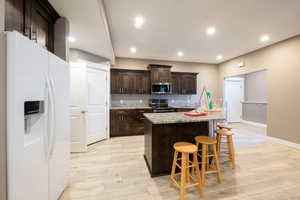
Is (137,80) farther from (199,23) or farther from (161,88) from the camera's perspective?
(199,23)

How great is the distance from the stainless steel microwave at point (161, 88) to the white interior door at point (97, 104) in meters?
1.74

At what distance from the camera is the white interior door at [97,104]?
3590 mm

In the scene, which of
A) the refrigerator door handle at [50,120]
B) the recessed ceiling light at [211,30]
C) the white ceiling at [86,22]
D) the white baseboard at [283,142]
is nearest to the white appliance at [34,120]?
the refrigerator door handle at [50,120]

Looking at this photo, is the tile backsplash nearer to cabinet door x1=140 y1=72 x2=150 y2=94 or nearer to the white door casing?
cabinet door x1=140 y1=72 x2=150 y2=94

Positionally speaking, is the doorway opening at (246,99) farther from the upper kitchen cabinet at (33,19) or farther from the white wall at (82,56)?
the upper kitchen cabinet at (33,19)

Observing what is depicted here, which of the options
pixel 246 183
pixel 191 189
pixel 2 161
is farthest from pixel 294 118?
pixel 2 161

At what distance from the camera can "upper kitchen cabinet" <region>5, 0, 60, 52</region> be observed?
1306 millimetres

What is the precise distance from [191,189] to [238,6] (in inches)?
121

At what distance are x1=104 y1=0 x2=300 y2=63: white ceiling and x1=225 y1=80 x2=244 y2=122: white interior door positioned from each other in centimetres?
259

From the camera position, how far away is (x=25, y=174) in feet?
3.51

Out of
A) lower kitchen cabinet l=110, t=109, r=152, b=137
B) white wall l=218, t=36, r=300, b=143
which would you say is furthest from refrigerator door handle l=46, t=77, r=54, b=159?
white wall l=218, t=36, r=300, b=143

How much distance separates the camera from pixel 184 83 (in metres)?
5.45

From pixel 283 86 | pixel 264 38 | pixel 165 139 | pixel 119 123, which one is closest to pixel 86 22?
pixel 165 139

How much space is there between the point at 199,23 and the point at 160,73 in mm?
2368
